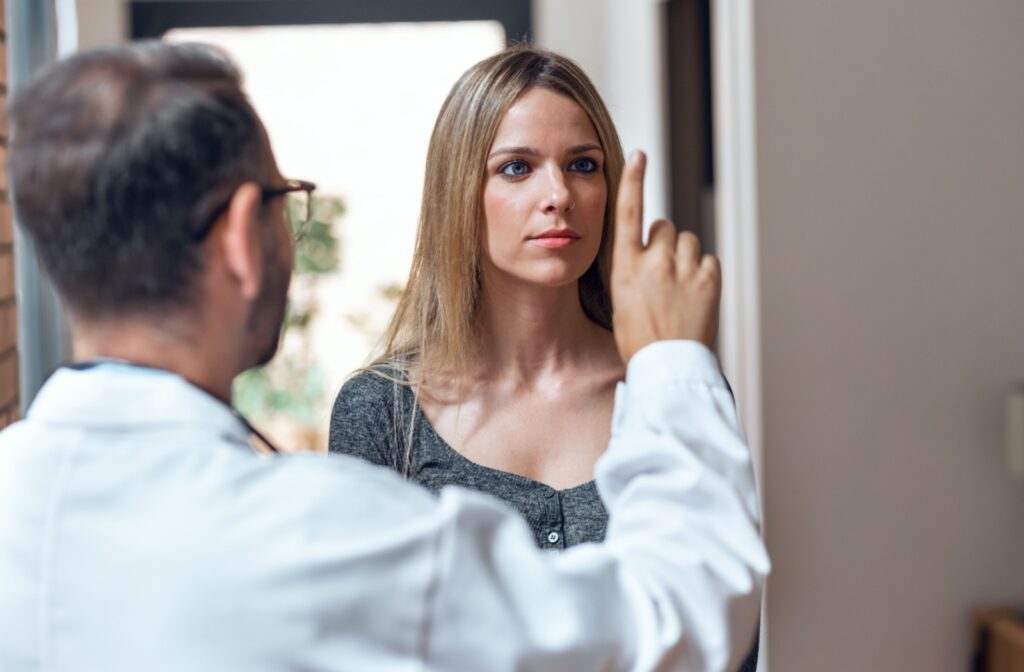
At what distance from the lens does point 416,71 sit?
14.0 feet

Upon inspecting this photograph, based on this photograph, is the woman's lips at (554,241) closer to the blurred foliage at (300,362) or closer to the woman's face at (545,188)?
the woman's face at (545,188)

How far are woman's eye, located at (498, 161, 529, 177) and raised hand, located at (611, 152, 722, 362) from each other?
600mm

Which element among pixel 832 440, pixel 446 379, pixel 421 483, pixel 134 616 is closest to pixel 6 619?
pixel 134 616

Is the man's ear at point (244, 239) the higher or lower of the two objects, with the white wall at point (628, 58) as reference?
lower

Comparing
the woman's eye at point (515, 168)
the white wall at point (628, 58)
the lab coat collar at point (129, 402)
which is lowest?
the lab coat collar at point (129, 402)

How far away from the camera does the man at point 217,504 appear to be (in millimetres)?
758

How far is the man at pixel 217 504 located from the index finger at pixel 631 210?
0.54 ft

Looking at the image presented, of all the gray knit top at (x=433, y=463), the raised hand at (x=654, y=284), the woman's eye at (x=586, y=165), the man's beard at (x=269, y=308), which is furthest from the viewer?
the woman's eye at (x=586, y=165)

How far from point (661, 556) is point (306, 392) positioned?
3775 mm

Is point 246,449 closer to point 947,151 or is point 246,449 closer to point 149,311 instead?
point 149,311

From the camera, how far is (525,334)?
170 centimetres

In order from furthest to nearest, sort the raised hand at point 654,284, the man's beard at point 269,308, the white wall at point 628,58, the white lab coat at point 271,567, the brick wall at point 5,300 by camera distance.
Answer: the white wall at point 628,58 < the brick wall at point 5,300 < the raised hand at point 654,284 < the man's beard at point 269,308 < the white lab coat at point 271,567

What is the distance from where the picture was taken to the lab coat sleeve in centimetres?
80

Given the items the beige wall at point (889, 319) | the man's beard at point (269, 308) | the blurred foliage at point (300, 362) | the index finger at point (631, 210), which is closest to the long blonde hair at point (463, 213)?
the index finger at point (631, 210)
